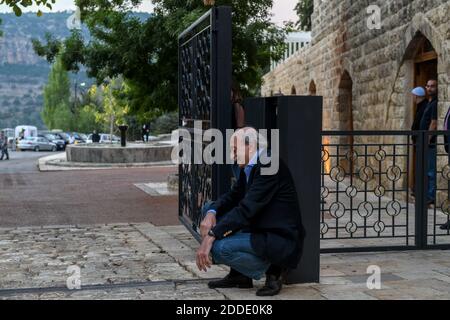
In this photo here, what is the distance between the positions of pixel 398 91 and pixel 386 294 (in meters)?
7.58

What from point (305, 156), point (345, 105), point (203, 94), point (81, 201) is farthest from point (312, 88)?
point (305, 156)

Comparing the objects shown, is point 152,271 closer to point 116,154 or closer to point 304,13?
point 116,154

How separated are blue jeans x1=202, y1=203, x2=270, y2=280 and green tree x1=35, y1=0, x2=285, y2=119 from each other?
910 centimetres

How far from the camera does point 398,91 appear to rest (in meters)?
12.5

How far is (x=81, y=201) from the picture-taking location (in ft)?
44.0

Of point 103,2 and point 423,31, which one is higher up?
point 103,2

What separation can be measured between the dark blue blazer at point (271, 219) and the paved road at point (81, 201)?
4.94 meters

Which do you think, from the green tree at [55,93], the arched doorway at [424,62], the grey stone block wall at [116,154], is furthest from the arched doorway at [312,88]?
the green tree at [55,93]

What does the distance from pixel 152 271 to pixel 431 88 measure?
5426 mm

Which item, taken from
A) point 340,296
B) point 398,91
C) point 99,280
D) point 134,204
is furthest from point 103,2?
point 340,296

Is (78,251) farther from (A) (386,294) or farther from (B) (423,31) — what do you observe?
(B) (423,31)

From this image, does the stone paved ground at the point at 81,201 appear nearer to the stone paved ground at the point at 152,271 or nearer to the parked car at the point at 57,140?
the stone paved ground at the point at 152,271

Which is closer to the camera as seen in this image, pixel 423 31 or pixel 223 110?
pixel 223 110

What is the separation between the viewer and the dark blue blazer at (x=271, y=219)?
530 cm
